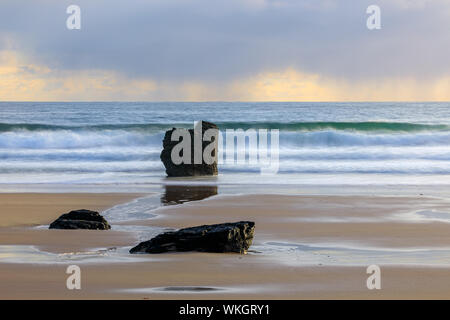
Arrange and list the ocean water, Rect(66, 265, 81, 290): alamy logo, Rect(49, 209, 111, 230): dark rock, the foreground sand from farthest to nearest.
Result: the ocean water
Rect(49, 209, 111, 230): dark rock
Rect(66, 265, 81, 290): alamy logo
the foreground sand

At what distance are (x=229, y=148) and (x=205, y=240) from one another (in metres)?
23.4

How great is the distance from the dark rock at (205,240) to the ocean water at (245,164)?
9228mm

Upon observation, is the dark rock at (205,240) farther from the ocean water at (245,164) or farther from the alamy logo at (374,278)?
the ocean water at (245,164)

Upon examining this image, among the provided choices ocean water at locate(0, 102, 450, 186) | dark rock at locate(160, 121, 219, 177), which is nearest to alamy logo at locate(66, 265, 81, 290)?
ocean water at locate(0, 102, 450, 186)

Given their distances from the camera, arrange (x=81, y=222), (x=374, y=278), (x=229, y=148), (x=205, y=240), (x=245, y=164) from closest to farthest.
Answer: (x=374, y=278), (x=205, y=240), (x=81, y=222), (x=245, y=164), (x=229, y=148)

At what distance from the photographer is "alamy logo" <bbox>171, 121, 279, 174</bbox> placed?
60.5ft

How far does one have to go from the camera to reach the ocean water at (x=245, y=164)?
18.7 m

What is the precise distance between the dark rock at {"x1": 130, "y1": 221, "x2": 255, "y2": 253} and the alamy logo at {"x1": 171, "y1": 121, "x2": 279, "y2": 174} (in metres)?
10.8

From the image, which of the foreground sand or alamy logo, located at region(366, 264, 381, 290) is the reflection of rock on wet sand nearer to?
the foreground sand

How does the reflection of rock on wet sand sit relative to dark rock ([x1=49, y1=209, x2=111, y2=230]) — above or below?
below

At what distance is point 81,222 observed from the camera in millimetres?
9234

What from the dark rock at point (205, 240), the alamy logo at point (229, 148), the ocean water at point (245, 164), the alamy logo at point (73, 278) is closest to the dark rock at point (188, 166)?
the alamy logo at point (229, 148)

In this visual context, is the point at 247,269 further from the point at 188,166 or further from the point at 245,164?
the point at 245,164

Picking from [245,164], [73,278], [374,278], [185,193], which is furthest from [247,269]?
[245,164]
